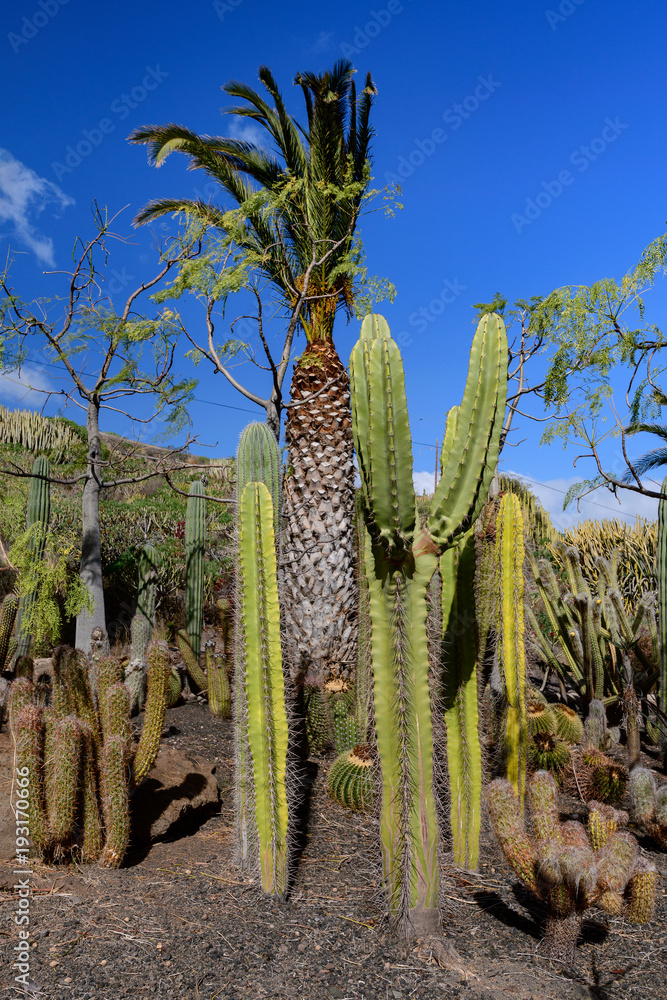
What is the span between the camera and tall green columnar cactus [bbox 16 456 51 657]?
27.1 feet

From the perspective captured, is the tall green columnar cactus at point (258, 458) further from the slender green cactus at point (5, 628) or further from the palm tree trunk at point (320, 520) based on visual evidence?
the slender green cactus at point (5, 628)

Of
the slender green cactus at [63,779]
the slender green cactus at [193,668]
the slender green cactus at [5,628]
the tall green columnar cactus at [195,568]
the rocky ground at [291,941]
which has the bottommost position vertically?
the rocky ground at [291,941]

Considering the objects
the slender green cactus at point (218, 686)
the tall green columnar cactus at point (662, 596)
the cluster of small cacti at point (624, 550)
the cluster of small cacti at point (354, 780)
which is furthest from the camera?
the cluster of small cacti at point (624, 550)

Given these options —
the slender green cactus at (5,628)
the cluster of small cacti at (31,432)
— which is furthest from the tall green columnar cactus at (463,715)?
the cluster of small cacti at (31,432)

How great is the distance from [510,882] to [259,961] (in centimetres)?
147

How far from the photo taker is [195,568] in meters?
8.73

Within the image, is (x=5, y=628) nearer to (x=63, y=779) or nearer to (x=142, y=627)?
(x=142, y=627)

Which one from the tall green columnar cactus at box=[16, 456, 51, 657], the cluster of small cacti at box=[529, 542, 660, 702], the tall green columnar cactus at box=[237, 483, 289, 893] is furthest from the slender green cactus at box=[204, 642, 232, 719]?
the tall green columnar cactus at box=[237, 483, 289, 893]

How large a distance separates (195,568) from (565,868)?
6710mm

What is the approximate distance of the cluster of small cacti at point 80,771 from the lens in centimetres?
326

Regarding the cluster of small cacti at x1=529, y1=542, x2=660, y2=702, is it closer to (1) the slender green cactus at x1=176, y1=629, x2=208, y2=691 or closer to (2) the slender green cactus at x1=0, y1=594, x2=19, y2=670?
(1) the slender green cactus at x1=176, y1=629, x2=208, y2=691

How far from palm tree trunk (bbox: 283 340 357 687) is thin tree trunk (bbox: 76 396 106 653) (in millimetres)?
2663

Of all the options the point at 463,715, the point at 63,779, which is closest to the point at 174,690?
the point at 63,779

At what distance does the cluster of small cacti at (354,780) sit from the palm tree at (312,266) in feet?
8.29
